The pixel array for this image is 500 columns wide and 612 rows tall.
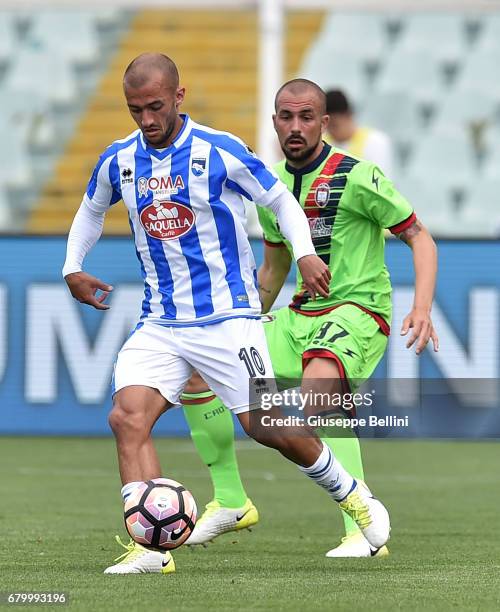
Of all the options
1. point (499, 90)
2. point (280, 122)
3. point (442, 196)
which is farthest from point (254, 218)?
point (280, 122)

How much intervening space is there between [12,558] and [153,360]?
967mm

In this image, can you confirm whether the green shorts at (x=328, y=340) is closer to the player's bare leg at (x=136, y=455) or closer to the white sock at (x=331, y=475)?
the white sock at (x=331, y=475)

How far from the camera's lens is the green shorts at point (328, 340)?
6.16 m

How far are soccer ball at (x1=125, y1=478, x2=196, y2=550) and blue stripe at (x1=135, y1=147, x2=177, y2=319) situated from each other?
29.5 inches

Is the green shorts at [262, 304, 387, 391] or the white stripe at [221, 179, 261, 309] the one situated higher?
the white stripe at [221, 179, 261, 309]

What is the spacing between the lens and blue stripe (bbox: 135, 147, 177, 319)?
5645 millimetres

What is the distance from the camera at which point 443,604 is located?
459 cm

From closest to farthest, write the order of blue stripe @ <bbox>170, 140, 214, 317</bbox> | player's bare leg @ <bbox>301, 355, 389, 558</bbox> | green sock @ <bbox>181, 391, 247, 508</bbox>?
blue stripe @ <bbox>170, 140, 214, 317</bbox>, player's bare leg @ <bbox>301, 355, 389, 558</bbox>, green sock @ <bbox>181, 391, 247, 508</bbox>

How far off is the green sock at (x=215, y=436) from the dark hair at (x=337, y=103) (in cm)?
353

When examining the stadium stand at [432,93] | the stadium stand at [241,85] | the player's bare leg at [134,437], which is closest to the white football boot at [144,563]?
the player's bare leg at [134,437]

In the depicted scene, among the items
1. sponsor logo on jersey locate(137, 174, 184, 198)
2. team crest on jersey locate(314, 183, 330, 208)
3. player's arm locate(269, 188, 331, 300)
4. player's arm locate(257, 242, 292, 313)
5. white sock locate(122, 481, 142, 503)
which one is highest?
sponsor logo on jersey locate(137, 174, 184, 198)

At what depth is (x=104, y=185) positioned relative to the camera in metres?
5.85

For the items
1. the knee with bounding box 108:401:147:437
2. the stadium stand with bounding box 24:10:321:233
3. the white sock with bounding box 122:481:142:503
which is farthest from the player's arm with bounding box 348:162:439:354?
the stadium stand with bounding box 24:10:321:233

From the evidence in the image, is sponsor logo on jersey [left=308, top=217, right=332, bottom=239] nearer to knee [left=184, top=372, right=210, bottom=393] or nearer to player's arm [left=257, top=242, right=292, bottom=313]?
player's arm [left=257, top=242, right=292, bottom=313]
